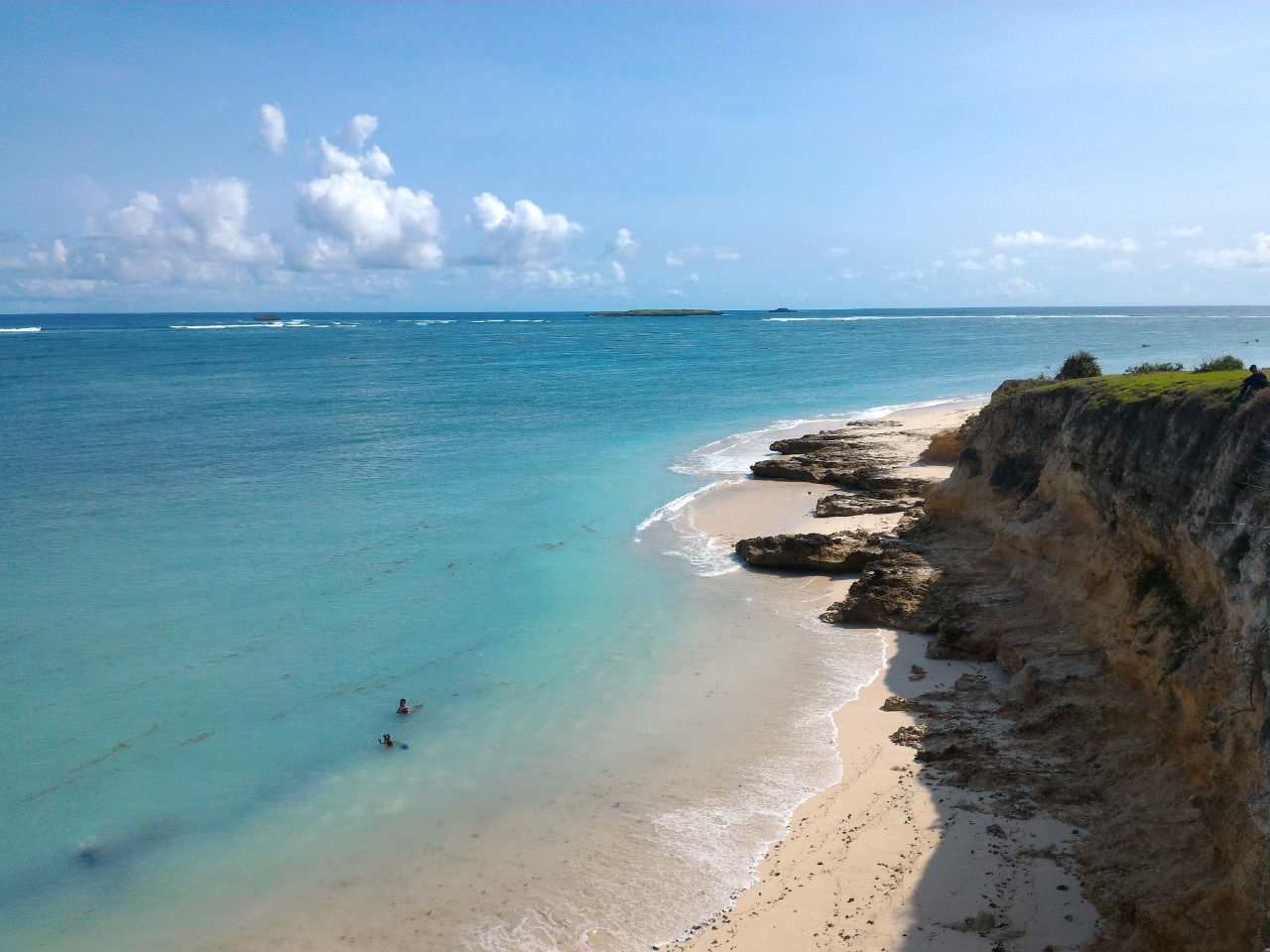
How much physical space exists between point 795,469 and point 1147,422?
714 inches

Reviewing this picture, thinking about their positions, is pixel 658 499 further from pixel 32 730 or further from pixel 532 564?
pixel 32 730

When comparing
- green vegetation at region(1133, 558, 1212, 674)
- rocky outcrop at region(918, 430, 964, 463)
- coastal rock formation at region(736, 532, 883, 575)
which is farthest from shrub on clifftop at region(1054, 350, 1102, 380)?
green vegetation at region(1133, 558, 1212, 674)

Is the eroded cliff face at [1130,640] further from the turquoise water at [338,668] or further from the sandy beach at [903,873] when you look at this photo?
the turquoise water at [338,668]

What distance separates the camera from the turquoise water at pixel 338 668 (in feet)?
36.6

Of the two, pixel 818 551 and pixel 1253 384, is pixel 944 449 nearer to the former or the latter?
pixel 818 551

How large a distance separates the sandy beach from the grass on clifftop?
563cm

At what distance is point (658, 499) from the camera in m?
30.1

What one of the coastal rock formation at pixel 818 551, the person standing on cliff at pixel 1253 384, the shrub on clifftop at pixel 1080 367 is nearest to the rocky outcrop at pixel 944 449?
the shrub on clifftop at pixel 1080 367

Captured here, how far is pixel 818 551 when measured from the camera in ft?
70.3

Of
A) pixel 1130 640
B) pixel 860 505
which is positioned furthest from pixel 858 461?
pixel 1130 640

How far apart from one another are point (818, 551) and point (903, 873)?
1187cm

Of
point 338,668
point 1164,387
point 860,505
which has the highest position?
point 1164,387

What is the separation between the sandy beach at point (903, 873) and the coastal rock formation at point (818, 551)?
24.6 ft

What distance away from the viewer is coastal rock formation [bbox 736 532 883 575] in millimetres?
21219
